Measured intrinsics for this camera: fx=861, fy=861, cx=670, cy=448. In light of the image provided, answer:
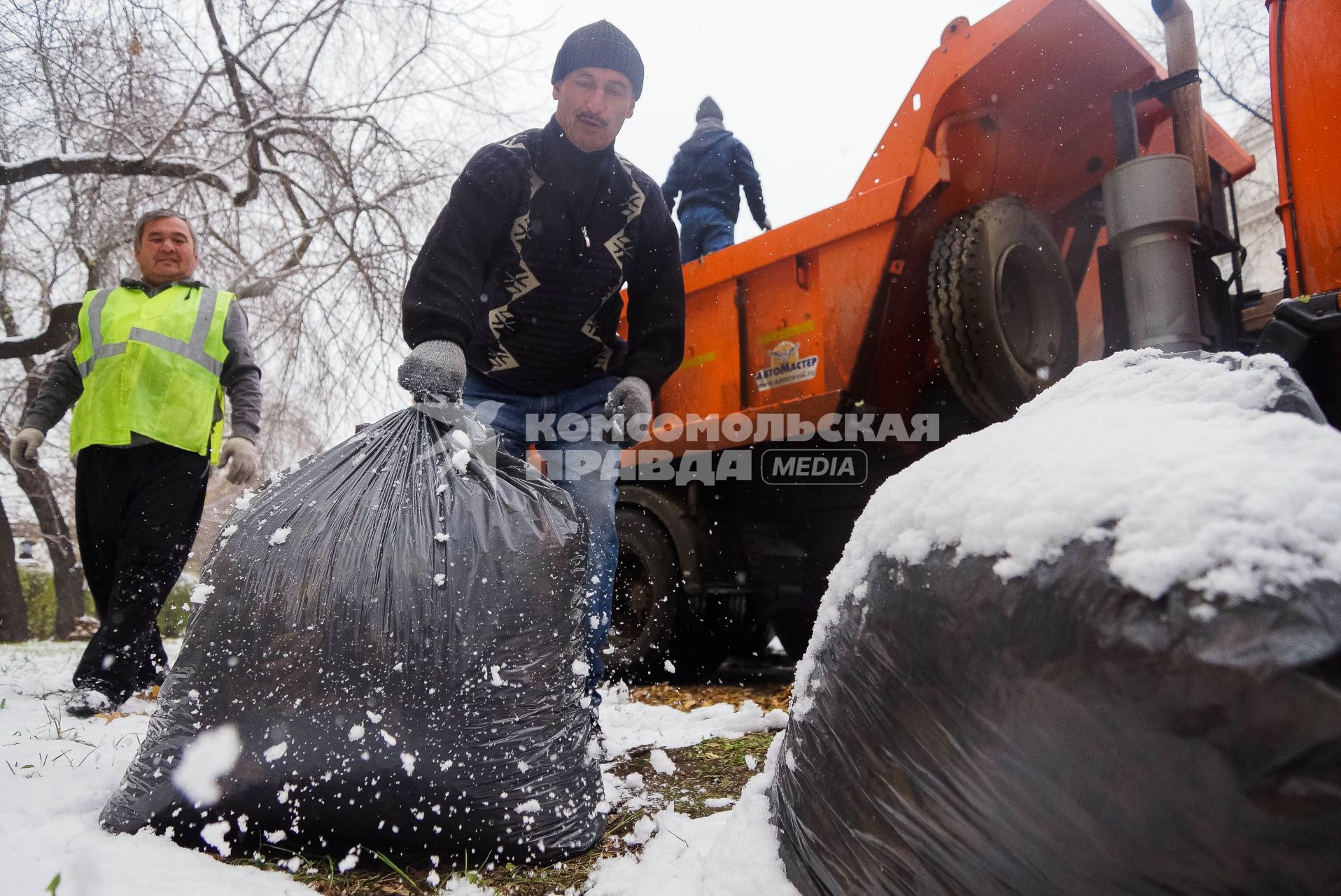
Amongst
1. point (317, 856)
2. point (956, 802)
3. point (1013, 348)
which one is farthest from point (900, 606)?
point (1013, 348)

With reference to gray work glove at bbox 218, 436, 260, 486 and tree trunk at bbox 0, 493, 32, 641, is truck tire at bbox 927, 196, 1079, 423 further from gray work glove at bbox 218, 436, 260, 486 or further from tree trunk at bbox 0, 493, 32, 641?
tree trunk at bbox 0, 493, 32, 641

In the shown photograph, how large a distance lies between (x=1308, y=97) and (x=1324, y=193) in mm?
273

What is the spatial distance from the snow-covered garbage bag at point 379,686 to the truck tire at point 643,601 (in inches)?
77.0

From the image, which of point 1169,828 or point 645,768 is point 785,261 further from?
point 1169,828

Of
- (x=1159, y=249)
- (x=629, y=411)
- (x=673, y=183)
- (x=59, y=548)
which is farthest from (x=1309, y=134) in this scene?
(x=59, y=548)

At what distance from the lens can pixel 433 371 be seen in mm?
1803

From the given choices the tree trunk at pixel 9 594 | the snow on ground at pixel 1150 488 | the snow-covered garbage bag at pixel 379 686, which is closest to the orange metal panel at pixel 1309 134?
the snow on ground at pixel 1150 488

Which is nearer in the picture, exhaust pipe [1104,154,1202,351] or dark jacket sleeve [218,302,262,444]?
exhaust pipe [1104,154,1202,351]

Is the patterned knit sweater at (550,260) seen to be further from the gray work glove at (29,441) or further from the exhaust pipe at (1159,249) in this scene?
the gray work glove at (29,441)

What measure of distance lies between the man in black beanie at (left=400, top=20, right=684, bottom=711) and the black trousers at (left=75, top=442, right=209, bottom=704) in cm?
139

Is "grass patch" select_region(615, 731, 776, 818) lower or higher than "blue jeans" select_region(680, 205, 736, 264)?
lower

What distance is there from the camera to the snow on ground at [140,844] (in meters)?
1.15

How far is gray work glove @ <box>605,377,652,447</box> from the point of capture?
216 centimetres

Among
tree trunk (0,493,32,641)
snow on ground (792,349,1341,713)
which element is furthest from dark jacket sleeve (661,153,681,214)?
tree trunk (0,493,32,641)
